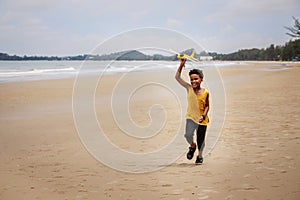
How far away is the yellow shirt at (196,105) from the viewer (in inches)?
204

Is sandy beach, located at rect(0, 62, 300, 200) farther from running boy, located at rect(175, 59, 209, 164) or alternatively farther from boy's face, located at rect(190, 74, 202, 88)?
boy's face, located at rect(190, 74, 202, 88)

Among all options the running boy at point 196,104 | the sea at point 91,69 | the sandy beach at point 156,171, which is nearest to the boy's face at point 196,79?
the running boy at point 196,104

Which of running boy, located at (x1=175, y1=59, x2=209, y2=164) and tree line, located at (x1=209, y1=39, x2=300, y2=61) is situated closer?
running boy, located at (x1=175, y1=59, x2=209, y2=164)

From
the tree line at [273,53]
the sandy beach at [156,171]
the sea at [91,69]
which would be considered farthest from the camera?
the tree line at [273,53]

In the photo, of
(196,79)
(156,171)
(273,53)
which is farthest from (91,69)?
(273,53)

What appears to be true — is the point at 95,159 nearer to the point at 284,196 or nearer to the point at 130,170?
the point at 130,170

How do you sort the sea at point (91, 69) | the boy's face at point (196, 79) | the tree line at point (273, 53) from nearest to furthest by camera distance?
A: the boy's face at point (196, 79)
the sea at point (91, 69)
the tree line at point (273, 53)

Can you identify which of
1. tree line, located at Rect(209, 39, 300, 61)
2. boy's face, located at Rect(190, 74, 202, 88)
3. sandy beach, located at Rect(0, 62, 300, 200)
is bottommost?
sandy beach, located at Rect(0, 62, 300, 200)

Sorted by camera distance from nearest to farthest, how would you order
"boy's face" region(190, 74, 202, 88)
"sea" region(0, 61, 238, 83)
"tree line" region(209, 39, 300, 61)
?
1. "boy's face" region(190, 74, 202, 88)
2. "sea" region(0, 61, 238, 83)
3. "tree line" region(209, 39, 300, 61)

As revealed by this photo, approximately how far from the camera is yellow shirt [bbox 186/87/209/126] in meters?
5.19

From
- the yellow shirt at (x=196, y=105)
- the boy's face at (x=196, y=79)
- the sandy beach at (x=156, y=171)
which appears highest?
the boy's face at (x=196, y=79)

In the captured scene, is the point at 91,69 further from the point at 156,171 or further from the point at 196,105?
the point at 156,171

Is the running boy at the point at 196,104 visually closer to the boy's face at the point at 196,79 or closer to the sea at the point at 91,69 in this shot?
the boy's face at the point at 196,79

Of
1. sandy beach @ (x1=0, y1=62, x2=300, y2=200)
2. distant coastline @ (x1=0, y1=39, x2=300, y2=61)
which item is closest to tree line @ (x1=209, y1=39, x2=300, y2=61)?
distant coastline @ (x1=0, y1=39, x2=300, y2=61)
